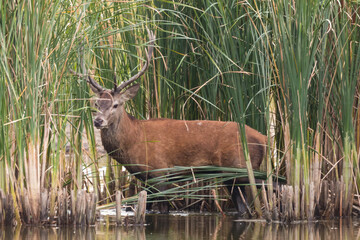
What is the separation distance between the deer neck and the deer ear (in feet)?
0.55

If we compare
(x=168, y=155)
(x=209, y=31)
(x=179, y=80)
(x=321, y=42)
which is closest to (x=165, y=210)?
(x=168, y=155)

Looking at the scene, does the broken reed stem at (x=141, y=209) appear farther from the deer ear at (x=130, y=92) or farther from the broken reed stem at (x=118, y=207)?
the deer ear at (x=130, y=92)

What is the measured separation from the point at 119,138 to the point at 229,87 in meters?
1.57

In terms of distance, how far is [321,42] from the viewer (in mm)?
6914

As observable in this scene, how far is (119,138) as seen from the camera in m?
8.02

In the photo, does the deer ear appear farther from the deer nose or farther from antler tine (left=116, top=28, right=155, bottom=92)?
the deer nose

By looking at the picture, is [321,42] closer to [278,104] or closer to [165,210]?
[278,104]

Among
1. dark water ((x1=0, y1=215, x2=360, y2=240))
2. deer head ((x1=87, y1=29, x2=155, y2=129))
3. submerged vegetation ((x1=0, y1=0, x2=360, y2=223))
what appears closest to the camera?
dark water ((x1=0, y1=215, x2=360, y2=240))

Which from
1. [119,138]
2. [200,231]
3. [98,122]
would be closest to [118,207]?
[200,231]

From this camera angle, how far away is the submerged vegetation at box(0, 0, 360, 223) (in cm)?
612

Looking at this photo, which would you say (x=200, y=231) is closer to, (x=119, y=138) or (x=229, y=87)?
(x=229, y=87)

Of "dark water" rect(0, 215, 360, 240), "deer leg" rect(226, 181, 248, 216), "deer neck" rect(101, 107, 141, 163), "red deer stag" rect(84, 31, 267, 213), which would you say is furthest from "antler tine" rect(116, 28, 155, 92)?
"dark water" rect(0, 215, 360, 240)

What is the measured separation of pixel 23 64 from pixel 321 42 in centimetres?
269

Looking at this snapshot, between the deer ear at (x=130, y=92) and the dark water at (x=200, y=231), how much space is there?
159 cm
